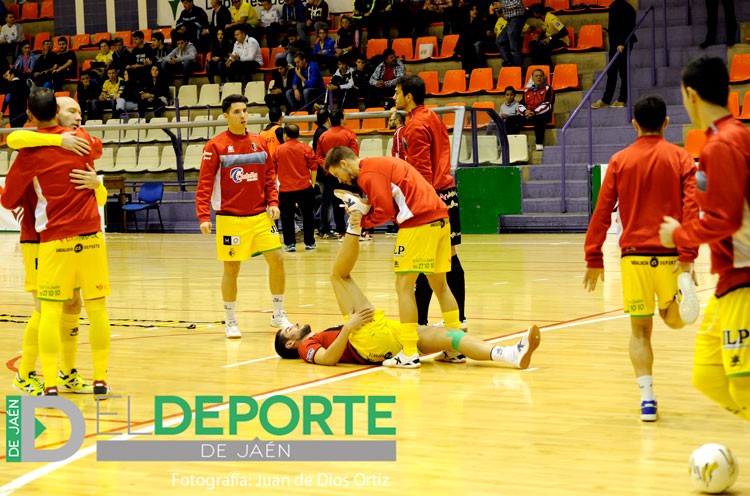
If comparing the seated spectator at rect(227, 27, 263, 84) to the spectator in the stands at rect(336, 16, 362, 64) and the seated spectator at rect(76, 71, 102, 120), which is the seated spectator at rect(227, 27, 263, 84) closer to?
the spectator in the stands at rect(336, 16, 362, 64)

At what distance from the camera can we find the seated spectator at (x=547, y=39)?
824 inches

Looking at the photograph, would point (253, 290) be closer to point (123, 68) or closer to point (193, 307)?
point (193, 307)

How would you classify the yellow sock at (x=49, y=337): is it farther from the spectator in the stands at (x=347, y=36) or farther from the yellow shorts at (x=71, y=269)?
the spectator in the stands at (x=347, y=36)

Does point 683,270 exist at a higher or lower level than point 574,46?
lower

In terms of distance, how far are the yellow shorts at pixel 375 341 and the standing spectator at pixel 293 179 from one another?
940cm

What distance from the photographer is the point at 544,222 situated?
1861 centimetres

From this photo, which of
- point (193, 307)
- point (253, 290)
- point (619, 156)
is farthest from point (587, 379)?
point (253, 290)

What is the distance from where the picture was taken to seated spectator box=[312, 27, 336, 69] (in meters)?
23.0

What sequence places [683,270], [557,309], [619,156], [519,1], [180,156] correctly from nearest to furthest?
[683,270]
[619,156]
[557,309]
[519,1]
[180,156]

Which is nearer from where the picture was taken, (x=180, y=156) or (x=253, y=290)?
(x=253, y=290)

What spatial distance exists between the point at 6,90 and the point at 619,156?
23960 mm

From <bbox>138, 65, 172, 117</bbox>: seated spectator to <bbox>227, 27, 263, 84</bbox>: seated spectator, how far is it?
1510 millimetres

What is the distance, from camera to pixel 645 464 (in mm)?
4621

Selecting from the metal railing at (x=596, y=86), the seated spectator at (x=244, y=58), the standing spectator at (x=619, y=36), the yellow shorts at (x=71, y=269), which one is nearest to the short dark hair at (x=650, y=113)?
the yellow shorts at (x=71, y=269)
